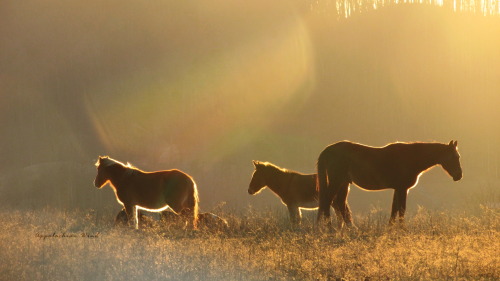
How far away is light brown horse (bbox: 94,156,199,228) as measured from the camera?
1348cm

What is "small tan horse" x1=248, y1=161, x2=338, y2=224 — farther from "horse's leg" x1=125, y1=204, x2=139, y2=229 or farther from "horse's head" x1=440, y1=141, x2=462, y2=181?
"horse's head" x1=440, y1=141, x2=462, y2=181

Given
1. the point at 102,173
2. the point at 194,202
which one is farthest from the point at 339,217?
the point at 102,173

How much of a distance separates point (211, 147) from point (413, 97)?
8.75 meters

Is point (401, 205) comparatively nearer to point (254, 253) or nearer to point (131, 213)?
point (254, 253)

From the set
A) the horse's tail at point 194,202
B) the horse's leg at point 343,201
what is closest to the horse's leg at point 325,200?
the horse's leg at point 343,201

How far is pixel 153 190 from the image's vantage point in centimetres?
1369

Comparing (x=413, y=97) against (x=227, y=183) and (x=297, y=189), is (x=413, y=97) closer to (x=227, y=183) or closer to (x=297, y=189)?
(x=227, y=183)

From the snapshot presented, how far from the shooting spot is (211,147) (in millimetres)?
24781

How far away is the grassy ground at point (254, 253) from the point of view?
844cm

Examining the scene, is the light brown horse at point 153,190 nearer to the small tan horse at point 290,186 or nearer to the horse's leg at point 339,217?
the small tan horse at point 290,186

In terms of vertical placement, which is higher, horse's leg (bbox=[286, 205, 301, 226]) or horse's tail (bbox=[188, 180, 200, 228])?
horse's tail (bbox=[188, 180, 200, 228])

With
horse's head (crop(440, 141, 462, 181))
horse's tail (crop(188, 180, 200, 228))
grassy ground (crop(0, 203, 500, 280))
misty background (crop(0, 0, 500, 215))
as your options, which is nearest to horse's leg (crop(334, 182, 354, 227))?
grassy ground (crop(0, 203, 500, 280))

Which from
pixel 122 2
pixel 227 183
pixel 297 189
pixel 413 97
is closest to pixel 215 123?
pixel 227 183

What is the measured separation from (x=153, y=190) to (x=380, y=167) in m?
4.29
